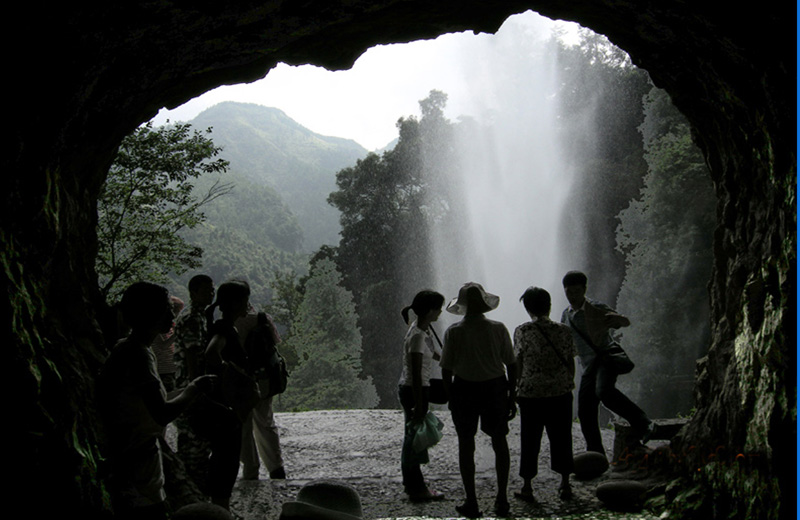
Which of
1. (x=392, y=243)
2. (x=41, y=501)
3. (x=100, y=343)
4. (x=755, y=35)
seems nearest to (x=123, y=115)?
(x=100, y=343)

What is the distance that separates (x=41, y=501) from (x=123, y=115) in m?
2.95

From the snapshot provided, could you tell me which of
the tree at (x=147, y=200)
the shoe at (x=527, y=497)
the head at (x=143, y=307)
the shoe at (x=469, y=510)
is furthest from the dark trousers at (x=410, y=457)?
the tree at (x=147, y=200)

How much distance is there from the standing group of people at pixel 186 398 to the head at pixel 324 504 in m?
0.68

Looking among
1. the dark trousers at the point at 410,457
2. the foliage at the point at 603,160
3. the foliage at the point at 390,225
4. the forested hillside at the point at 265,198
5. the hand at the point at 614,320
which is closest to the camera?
the dark trousers at the point at 410,457

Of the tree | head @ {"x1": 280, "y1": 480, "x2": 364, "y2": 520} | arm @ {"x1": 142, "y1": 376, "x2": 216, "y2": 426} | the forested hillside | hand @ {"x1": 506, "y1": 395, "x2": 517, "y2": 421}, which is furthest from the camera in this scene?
the forested hillside

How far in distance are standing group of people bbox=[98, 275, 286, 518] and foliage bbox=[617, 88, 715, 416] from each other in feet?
67.5

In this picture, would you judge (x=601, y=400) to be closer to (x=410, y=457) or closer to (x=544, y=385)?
(x=544, y=385)

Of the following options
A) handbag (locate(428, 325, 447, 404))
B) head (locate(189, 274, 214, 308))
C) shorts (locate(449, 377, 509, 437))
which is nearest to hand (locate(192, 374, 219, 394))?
head (locate(189, 274, 214, 308))

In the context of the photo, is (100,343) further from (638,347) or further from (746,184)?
(638,347)

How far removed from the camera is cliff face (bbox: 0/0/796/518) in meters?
3.31

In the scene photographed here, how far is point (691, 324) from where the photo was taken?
23094mm

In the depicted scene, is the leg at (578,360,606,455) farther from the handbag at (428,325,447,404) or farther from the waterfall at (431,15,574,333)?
the waterfall at (431,15,574,333)

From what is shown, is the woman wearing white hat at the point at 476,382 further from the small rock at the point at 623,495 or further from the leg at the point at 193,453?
the leg at the point at 193,453

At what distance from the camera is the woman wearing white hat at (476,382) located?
4691mm
